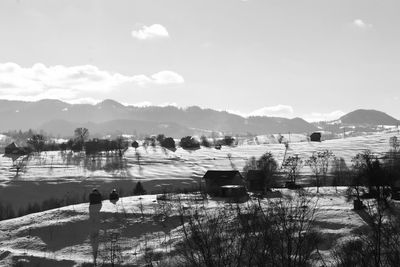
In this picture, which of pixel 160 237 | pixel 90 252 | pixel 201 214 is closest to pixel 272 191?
pixel 201 214

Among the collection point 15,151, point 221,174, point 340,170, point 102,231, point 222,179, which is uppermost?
point 15,151

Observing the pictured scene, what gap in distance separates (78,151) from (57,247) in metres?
105

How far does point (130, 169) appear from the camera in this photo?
5005 inches

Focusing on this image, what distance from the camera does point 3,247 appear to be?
51.1 meters

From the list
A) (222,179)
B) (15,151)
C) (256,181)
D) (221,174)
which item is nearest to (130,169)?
(15,151)

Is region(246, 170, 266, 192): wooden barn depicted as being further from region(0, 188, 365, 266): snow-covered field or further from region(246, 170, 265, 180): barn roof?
region(0, 188, 365, 266): snow-covered field

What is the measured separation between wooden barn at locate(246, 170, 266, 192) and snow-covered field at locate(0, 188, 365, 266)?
11502mm

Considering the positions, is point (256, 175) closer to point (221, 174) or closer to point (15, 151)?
point (221, 174)

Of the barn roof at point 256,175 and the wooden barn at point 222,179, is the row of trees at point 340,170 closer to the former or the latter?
the barn roof at point 256,175

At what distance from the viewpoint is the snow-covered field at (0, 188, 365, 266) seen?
154ft

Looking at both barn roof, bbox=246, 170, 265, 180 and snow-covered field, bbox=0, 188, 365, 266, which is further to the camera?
barn roof, bbox=246, 170, 265, 180

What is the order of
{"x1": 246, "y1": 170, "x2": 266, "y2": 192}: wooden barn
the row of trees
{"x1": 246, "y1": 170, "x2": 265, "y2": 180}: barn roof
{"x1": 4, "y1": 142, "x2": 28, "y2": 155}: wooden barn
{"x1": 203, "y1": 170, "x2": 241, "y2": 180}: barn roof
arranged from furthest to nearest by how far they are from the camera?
1. {"x1": 4, "y1": 142, "x2": 28, "y2": 155}: wooden barn
2. {"x1": 203, "y1": 170, "x2": 241, "y2": 180}: barn roof
3. {"x1": 246, "y1": 170, "x2": 265, "y2": 180}: barn roof
4. {"x1": 246, "y1": 170, "x2": 266, "y2": 192}: wooden barn
5. the row of trees

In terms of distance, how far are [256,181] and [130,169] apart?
5701cm

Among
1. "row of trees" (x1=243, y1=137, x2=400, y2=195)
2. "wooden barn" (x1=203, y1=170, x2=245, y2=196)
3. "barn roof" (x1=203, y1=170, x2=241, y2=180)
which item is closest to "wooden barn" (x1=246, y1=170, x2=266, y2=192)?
"row of trees" (x1=243, y1=137, x2=400, y2=195)
